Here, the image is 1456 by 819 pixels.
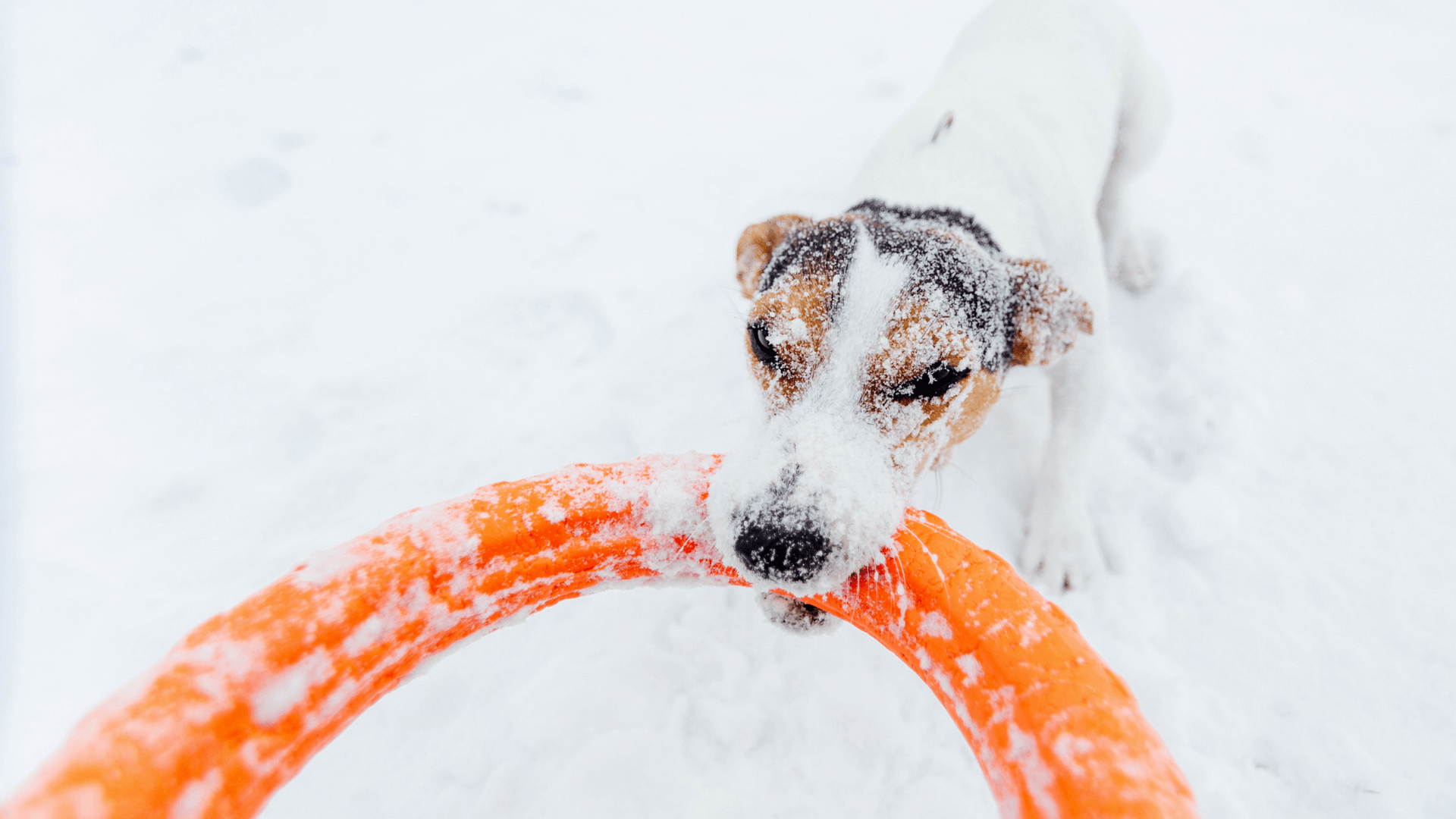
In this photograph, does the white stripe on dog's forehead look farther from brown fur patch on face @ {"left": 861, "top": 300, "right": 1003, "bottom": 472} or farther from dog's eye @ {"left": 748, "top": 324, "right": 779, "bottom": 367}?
dog's eye @ {"left": 748, "top": 324, "right": 779, "bottom": 367}

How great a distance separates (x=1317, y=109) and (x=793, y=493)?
272 inches

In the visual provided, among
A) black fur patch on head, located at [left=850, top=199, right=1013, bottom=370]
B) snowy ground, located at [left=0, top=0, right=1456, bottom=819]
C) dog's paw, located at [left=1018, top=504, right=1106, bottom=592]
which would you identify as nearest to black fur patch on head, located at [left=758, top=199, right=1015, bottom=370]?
black fur patch on head, located at [left=850, top=199, right=1013, bottom=370]

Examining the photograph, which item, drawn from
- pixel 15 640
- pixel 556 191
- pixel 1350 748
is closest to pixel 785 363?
pixel 1350 748

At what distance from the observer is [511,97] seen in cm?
637

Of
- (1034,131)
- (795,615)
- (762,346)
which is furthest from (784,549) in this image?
(1034,131)

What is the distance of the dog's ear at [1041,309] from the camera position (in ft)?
8.59

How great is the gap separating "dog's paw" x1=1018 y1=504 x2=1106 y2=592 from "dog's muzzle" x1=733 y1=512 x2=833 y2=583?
1.83 metres

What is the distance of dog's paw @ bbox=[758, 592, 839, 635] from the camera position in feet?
7.68

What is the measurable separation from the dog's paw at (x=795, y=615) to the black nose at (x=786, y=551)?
0.54m

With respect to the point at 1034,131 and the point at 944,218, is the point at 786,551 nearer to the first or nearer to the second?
the point at 944,218

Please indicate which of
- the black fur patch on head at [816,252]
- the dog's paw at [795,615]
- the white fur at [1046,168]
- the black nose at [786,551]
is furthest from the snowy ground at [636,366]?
the black fur patch on head at [816,252]

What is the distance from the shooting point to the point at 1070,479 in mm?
3277

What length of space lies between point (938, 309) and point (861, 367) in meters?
0.34

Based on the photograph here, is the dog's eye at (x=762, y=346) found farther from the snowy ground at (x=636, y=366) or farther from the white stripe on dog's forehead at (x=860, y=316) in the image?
the snowy ground at (x=636, y=366)
